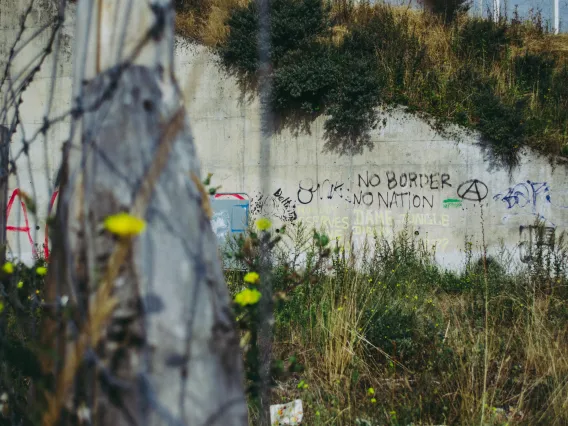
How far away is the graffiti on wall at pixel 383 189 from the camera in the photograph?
30.2 feet

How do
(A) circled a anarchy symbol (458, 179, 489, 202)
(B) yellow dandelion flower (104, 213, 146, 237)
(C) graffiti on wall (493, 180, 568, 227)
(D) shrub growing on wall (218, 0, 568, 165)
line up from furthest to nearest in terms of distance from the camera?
(D) shrub growing on wall (218, 0, 568, 165), (A) circled a anarchy symbol (458, 179, 489, 202), (C) graffiti on wall (493, 180, 568, 227), (B) yellow dandelion flower (104, 213, 146, 237)

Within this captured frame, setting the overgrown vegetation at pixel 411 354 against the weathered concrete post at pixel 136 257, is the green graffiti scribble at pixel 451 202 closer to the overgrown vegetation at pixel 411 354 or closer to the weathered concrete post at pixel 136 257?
the overgrown vegetation at pixel 411 354

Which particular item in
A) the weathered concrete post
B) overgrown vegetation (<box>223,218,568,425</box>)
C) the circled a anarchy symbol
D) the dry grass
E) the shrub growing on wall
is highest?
the dry grass

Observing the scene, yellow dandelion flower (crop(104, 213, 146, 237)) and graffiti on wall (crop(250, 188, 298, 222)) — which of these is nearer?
yellow dandelion flower (crop(104, 213, 146, 237))

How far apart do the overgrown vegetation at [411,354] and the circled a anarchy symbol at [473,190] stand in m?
4.17

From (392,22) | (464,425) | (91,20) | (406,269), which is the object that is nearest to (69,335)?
(91,20)

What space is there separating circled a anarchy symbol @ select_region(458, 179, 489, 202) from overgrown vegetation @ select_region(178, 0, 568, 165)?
21.3 inches

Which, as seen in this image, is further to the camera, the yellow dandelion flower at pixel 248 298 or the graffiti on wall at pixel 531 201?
the graffiti on wall at pixel 531 201

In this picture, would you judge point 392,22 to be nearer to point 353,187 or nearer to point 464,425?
point 353,187

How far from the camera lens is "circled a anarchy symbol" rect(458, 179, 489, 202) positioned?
9055 mm

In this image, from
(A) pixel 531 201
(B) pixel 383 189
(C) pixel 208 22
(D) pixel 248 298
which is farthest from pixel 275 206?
(D) pixel 248 298

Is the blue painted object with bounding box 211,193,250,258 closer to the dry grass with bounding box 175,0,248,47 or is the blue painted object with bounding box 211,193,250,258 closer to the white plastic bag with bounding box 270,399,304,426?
the dry grass with bounding box 175,0,248,47

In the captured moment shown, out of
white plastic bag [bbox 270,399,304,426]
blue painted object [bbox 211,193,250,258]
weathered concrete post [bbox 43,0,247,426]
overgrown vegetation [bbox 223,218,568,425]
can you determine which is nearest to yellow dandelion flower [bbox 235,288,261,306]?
overgrown vegetation [bbox 223,218,568,425]

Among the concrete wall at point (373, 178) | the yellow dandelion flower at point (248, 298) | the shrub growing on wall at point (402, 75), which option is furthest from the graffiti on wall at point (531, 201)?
the yellow dandelion flower at point (248, 298)
